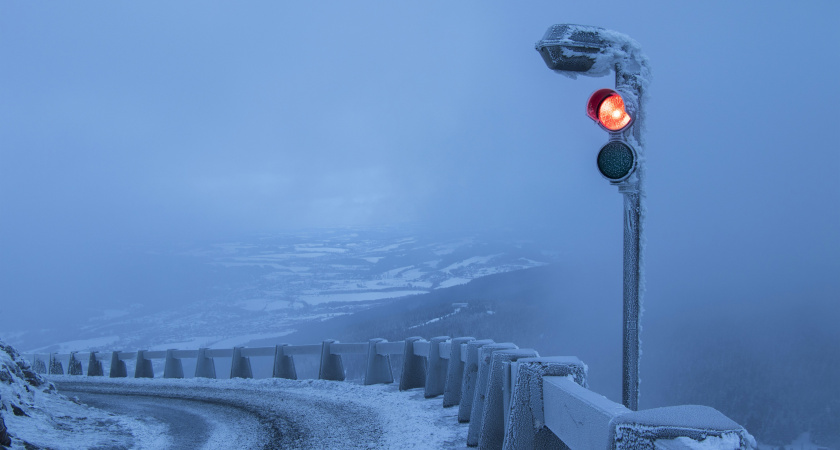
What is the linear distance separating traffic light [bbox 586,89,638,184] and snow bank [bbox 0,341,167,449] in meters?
5.48

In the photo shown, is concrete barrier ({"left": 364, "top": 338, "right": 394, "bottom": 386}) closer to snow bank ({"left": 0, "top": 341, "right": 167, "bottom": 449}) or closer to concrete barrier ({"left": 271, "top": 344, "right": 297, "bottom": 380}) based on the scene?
concrete barrier ({"left": 271, "top": 344, "right": 297, "bottom": 380})

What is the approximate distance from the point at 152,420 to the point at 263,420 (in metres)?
1.88

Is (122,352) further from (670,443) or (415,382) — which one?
(670,443)

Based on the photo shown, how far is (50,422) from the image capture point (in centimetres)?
769

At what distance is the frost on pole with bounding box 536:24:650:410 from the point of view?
450 centimetres

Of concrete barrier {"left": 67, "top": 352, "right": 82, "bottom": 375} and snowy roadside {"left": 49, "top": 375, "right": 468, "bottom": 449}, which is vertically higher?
snowy roadside {"left": 49, "top": 375, "right": 468, "bottom": 449}

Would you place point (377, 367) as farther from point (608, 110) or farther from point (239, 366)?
point (608, 110)

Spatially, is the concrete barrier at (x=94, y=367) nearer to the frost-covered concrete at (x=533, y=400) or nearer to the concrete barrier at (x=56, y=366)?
the concrete barrier at (x=56, y=366)

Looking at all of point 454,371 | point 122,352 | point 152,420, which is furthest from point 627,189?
point 122,352

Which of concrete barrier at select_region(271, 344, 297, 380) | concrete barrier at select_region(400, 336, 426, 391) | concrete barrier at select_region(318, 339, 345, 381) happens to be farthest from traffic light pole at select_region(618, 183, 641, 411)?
concrete barrier at select_region(271, 344, 297, 380)

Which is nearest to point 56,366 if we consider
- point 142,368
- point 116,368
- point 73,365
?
point 73,365

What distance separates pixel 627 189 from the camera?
4.56 metres

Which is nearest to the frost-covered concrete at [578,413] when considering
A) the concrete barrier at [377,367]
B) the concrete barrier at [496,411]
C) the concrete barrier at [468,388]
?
the concrete barrier at [496,411]

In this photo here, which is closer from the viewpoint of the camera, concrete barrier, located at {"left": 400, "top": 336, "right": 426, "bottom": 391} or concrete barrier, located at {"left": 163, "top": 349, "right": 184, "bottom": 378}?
concrete barrier, located at {"left": 400, "top": 336, "right": 426, "bottom": 391}
